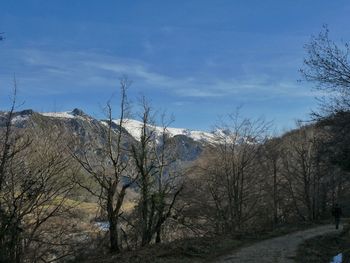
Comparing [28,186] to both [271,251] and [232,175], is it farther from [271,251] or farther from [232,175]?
[232,175]

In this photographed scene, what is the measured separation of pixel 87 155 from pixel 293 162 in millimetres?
34210

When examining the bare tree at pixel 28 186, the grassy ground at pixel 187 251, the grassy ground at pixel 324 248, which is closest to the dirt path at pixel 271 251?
the grassy ground at pixel 324 248

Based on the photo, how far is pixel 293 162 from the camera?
57.8 meters

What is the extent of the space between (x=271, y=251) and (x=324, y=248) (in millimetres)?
3662

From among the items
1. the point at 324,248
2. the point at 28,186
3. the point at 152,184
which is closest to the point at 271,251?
the point at 324,248

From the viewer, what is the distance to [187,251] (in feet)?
65.4

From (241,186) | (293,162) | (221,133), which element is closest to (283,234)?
(241,186)

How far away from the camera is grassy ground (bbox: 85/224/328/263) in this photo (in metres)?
18.5

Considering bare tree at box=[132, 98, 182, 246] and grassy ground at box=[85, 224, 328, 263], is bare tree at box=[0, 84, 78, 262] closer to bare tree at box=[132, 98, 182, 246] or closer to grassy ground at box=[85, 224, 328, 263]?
grassy ground at box=[85, 224, 328, 263]

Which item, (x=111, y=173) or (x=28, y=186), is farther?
(x=111, y=173)

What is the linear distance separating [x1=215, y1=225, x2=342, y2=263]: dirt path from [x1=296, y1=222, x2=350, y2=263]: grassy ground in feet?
1.35

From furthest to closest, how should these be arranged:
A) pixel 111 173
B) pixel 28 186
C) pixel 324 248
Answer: pixel 111 173
pixel 324 248
pixel 28 186

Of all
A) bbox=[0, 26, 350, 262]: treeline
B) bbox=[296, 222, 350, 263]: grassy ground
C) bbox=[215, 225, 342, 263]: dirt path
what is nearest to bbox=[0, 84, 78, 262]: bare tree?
bbox=[0, 26, 350, 262]: treeline

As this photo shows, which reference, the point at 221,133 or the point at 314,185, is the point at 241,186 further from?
the point at 314,185
